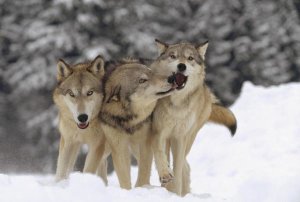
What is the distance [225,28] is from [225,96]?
211 cm

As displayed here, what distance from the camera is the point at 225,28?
21219 millimetres

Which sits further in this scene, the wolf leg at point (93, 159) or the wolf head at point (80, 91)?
the wolf leg at point (93, 159)

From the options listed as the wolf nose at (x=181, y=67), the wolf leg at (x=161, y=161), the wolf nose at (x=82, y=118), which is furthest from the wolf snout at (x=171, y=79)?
the wolf nose at (x=82, y=118)

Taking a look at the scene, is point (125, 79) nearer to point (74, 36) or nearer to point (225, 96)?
point (74, 36)

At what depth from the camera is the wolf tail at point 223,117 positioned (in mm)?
8414

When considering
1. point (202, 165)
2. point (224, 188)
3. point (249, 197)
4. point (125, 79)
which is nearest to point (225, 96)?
point (202, 165)

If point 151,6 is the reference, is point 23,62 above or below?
below

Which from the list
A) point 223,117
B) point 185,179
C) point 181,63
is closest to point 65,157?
point 185,179

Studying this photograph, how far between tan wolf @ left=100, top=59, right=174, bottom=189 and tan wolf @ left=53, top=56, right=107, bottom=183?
0.45ft

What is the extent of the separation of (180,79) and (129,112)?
65 centimetres

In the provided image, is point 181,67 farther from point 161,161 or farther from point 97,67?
point 161,161

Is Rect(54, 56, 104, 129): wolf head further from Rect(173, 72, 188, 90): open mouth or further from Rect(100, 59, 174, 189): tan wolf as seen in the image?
Rect(173, 72, 188, 90): open mouth

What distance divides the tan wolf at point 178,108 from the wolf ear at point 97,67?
561 millimetres

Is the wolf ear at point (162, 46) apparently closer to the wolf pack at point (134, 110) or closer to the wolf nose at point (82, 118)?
the wolf pack at point (134, 110)
